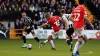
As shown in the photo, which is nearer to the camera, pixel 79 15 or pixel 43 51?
pixel 79 15

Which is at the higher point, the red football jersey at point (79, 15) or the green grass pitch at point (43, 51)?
the red football jersey at point (79, 15)

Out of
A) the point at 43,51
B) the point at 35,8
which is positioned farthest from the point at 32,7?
the point at 43,51

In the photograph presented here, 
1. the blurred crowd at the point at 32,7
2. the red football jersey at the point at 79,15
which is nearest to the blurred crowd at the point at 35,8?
the blurred crowd at the point at 32,7

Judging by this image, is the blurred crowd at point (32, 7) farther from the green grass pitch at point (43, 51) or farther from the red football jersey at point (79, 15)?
the red football jersey at point (79, 15)

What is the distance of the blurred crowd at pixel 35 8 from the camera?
3120cm

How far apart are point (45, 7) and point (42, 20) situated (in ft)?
4.35

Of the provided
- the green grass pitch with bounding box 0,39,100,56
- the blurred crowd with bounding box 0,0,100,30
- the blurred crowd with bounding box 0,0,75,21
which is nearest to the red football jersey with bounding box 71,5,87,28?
the green grass pitch with bounding box 0,39,100,56

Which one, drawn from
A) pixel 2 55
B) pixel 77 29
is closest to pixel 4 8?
pixel 2 55

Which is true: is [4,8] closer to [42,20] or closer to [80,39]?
[42,20]

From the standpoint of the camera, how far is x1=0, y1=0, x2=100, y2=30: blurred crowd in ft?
102

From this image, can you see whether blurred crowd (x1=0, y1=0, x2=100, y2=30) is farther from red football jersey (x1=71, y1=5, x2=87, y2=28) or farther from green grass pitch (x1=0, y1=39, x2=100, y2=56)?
red football jersey (x1=71, y1=5, x2=87, y2=28)

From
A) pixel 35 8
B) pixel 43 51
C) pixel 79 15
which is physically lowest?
pixel 43 51

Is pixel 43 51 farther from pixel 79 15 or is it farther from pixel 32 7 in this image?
pixel 32 7

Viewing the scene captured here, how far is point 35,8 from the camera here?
31.9 m
